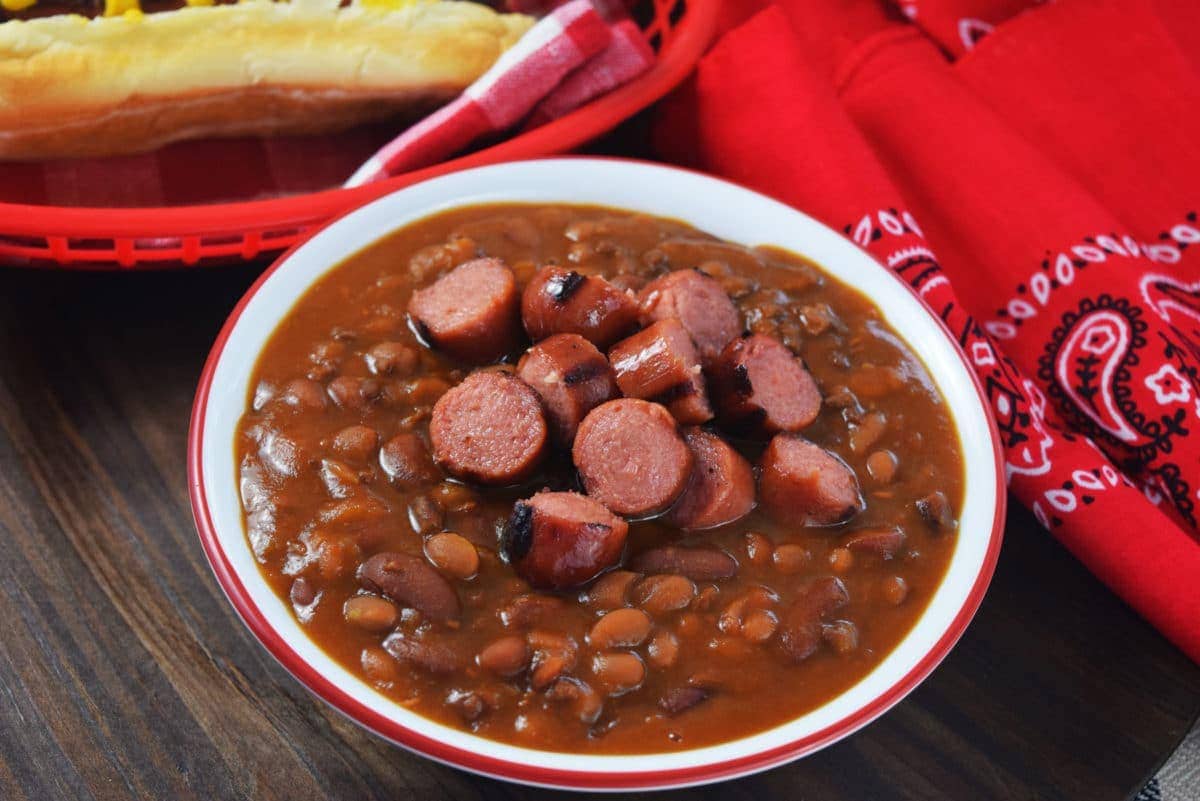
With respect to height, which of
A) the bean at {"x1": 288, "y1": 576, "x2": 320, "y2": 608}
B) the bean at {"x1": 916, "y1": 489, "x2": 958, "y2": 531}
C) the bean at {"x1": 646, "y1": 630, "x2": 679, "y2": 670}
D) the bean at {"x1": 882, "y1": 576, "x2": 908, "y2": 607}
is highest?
the bean at {"x1": 916, "y1": 489, "x2": 958, "y2": 531}

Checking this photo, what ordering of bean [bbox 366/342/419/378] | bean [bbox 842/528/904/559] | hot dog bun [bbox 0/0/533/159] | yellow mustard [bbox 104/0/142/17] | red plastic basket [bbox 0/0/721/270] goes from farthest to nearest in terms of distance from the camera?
yellow mustard [bbox 104/0/142/17] → hot dog bun [bbox 0/0/533/159] → red plastic basket [bbox 0/0/721/270] → bean [bbox 366/342/419/378] → bean [bbox 842/528/904/559]

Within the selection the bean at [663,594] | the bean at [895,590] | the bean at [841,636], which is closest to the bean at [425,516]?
the bean at [663,594]

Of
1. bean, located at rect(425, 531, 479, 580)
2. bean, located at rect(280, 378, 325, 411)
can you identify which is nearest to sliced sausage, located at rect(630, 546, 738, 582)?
bean, located at rect(425, 531, 479, 580)

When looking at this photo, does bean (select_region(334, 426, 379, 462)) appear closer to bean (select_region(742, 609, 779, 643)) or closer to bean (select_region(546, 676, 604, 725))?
bean (select_region(546, 676, 604, 725))

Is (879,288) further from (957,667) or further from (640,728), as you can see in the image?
(640,728)

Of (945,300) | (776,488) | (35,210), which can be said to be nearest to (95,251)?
(35,210)

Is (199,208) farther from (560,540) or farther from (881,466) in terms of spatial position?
(881,466)

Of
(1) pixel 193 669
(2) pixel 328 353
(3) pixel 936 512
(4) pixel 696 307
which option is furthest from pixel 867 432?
(1) pixel 193 669

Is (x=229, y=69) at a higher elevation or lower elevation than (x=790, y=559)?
higher
